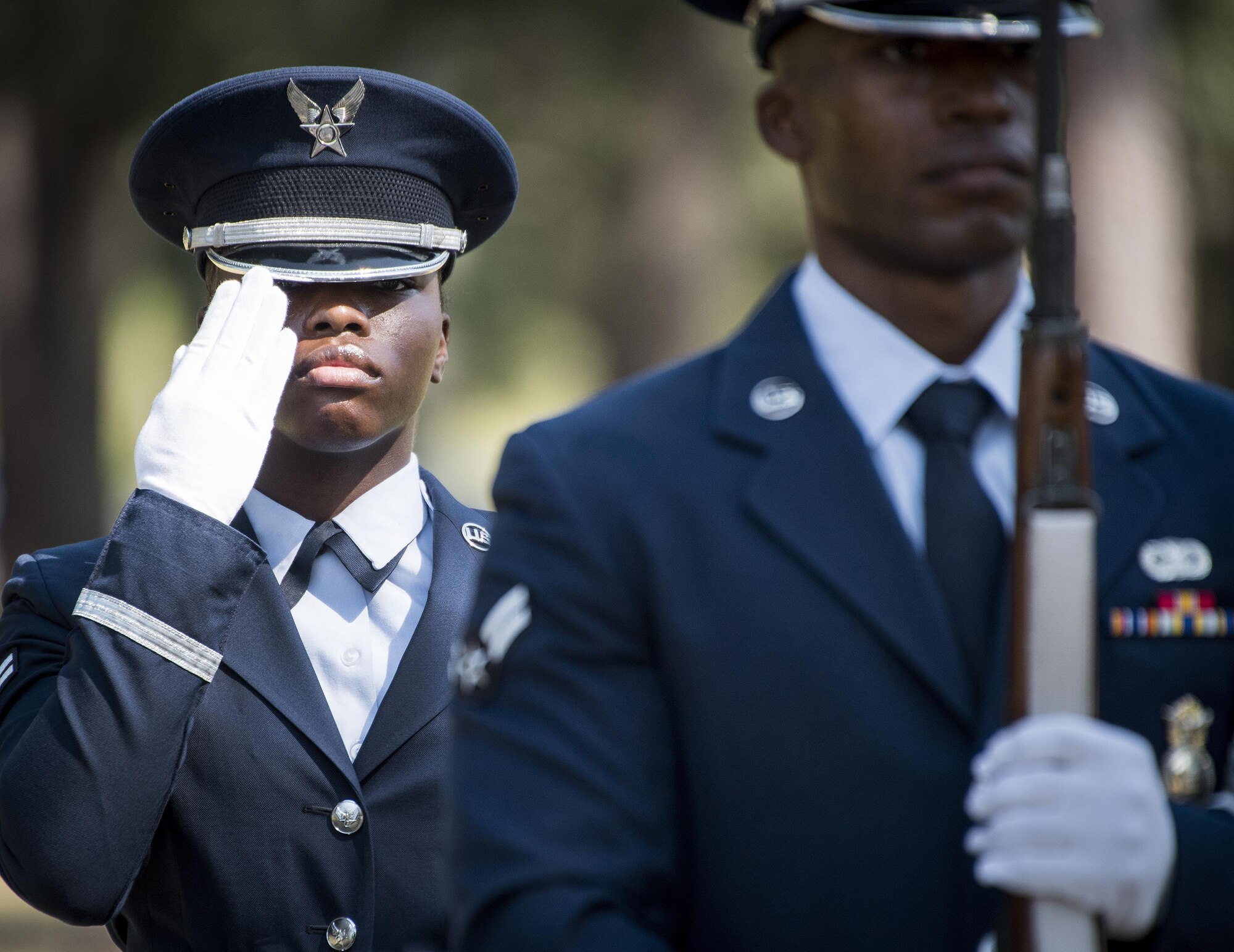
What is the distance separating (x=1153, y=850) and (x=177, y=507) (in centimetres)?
186

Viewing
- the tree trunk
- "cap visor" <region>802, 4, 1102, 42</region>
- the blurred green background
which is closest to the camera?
"cap visor" <region>802, 4, 1102, 42</region>

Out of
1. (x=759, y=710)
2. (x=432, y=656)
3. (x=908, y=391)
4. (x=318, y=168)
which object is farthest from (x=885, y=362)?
(x=318, y=168)

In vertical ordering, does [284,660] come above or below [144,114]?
below

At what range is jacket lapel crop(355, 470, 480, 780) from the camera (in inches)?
126

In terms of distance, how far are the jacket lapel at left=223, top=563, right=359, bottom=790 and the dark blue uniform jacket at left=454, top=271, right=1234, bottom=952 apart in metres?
1.05

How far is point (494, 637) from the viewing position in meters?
2.12

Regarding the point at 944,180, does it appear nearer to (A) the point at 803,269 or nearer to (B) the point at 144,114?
(A) the point at 803,269

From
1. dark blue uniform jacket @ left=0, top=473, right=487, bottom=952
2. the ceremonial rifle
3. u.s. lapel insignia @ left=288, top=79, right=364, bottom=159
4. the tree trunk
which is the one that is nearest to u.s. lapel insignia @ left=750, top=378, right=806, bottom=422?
the ceremonial rifle

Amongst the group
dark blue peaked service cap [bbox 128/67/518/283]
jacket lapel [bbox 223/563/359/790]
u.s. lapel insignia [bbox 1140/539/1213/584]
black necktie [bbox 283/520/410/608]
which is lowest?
jacket lapel [bbox 223/563/359/790]

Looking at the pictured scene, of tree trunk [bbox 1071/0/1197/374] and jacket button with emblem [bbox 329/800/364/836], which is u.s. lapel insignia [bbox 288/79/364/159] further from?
tree trunk [bbox 1071/0/1197/374]

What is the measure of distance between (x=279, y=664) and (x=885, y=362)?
1.46 metres

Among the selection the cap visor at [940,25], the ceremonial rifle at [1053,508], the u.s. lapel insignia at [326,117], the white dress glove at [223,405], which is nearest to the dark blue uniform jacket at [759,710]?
the ceremonial rifle at [1053,508]

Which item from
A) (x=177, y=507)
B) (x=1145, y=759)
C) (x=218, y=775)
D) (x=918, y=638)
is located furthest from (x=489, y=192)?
(x=1145, y=759)

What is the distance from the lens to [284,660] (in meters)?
3.19
